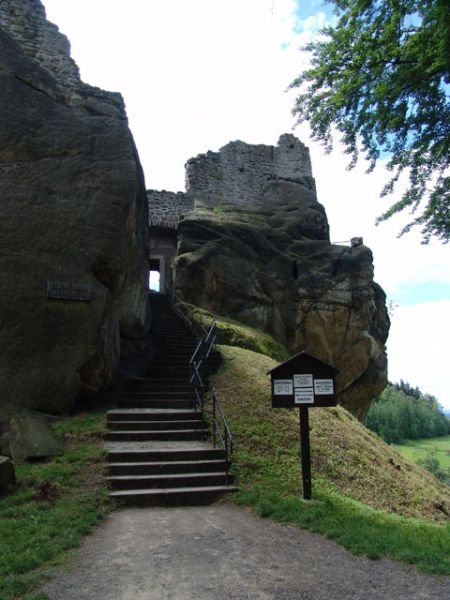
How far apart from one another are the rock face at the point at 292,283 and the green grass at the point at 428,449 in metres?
51.6

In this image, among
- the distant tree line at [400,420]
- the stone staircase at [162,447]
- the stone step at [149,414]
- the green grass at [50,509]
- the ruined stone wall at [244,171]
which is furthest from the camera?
the distant tree line at [400,420]

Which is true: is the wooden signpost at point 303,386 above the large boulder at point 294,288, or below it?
below

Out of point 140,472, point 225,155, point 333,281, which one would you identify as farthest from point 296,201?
point 140,472

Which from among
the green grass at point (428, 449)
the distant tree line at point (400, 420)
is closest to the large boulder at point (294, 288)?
the green grass at point (428, 449)

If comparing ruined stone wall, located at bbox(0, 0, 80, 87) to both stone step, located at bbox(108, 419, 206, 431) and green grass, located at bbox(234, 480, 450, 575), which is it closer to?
stone step, located at bbox(108, 419, 206, 431)

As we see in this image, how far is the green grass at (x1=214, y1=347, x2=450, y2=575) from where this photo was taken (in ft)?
16.0

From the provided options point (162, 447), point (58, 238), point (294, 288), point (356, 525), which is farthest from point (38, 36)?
point (356, 525)

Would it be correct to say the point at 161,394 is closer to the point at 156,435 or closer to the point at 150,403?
the point at 150,403

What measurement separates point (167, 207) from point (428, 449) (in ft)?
238

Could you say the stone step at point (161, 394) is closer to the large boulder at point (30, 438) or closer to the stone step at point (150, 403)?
the stone step at point (150, 403)

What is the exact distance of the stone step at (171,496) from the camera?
→ 6.05 m

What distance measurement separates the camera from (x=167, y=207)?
21.8 metres

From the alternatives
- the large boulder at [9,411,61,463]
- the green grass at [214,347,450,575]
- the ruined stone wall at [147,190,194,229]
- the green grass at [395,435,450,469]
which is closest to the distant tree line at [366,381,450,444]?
the green grass at [395,435,450,469]

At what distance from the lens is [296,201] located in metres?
23.1
